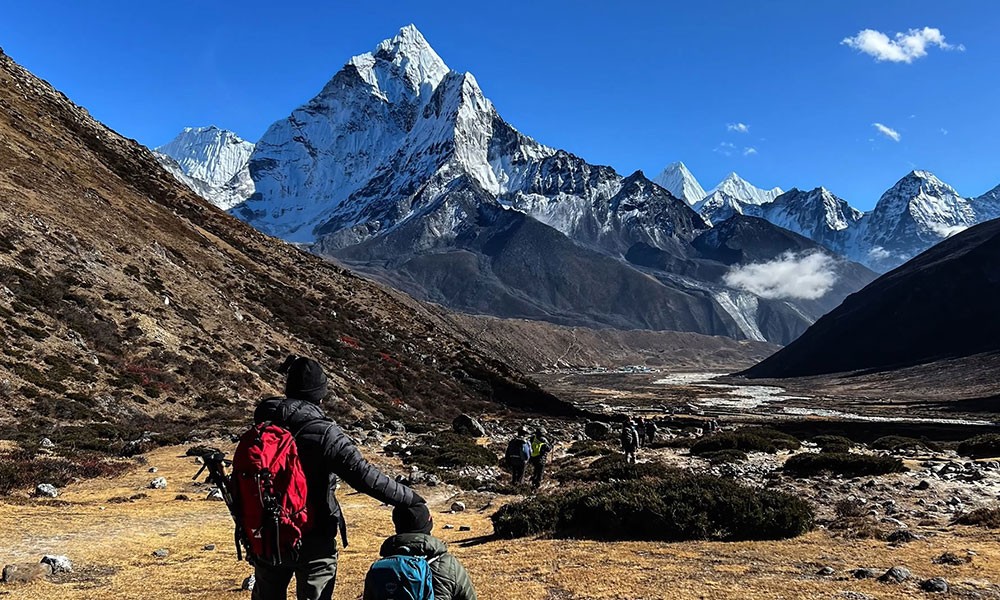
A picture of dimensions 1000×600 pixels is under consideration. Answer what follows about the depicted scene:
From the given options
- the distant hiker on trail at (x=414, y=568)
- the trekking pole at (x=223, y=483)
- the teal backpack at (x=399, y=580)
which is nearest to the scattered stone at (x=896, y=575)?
the distant hiker on trail at (x=414, y=568)

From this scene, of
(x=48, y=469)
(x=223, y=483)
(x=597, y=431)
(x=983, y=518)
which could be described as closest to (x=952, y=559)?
(x=983, y=518)

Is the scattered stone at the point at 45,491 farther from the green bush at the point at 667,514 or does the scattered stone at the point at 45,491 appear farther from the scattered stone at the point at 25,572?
the green bush at the point at 667,514

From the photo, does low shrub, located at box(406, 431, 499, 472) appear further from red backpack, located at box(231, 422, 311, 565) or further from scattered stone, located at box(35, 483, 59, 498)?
red backpack, located at box(231, 422, 311, 565)

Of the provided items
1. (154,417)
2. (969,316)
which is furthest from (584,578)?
(969,316)

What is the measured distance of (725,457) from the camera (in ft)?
83.8

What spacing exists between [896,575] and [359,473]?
794 centimetres

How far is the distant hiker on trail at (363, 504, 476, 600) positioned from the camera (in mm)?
5047

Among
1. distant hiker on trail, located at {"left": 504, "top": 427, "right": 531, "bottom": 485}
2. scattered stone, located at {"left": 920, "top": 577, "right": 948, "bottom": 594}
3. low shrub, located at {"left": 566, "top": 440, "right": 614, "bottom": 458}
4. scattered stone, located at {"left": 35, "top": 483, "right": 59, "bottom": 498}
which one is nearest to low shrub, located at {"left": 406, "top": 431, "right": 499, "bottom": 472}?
distant hiker on trail, located at {"left": 504, "top": 427, "right": 531, "bottom": 485}

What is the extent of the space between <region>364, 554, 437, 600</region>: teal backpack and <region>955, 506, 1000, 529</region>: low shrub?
12334 millimetres

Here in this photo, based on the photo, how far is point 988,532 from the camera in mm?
11500

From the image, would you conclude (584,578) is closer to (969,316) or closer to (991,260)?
(969,316)

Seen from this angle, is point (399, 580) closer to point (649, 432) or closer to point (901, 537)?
point (901, 537)

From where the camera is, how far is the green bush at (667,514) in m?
12.5

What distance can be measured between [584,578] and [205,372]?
31.6 meters
